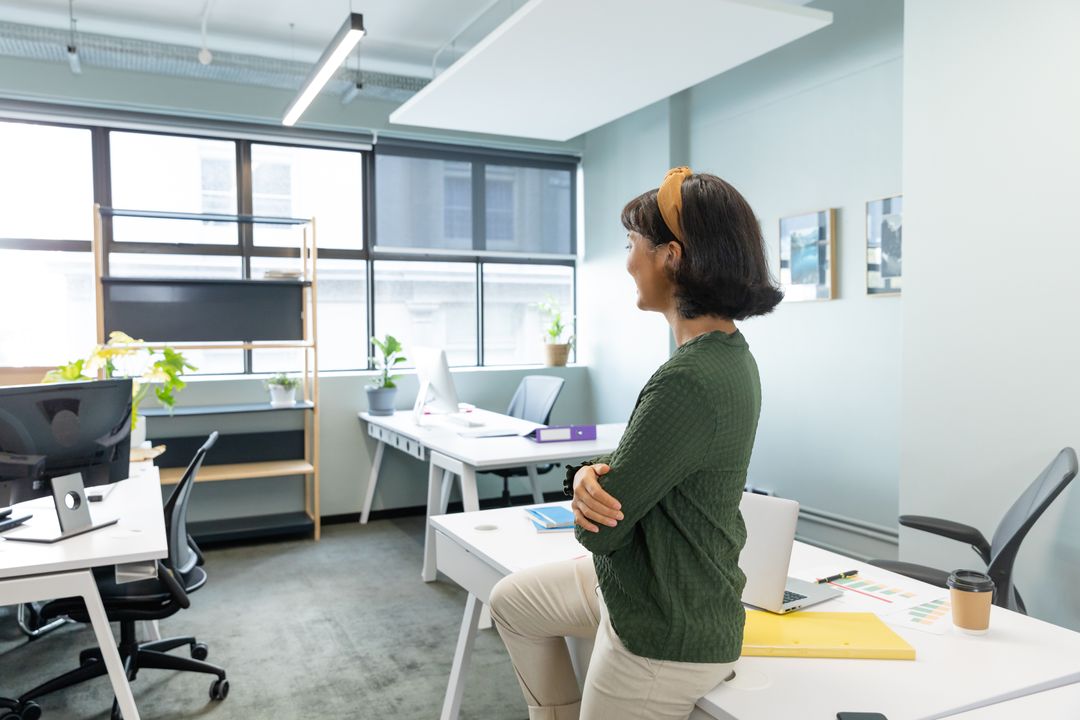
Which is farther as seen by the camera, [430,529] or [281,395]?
[281,395]

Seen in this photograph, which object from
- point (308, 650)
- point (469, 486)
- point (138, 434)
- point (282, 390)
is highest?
point (282, 390)

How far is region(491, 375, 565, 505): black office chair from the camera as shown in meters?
4.87

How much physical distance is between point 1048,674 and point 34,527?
2.64 meters

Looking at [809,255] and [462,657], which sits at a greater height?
[809,255]

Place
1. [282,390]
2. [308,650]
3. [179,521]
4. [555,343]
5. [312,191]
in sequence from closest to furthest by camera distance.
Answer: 1. [179,521]
2. [308,650]
3. [282,390]
4. [312,191]
5. [555,343]

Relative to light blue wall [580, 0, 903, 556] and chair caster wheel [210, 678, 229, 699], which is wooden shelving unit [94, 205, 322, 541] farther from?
light blue wall [580, 0, 903, 556]

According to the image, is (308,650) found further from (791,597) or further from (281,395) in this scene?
(791,597)

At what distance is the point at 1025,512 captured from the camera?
2.28 metres

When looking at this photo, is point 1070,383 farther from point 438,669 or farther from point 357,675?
point 357,675

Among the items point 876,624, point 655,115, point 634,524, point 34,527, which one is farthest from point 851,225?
point 34,527

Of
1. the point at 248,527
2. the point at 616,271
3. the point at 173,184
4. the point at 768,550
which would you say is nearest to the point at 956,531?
the point at 768,550

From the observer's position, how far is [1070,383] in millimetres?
2447

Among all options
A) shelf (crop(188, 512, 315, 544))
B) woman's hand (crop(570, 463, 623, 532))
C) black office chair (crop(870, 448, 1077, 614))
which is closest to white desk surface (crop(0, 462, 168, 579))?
woman's hand (crop(570, 463, 623, 532))

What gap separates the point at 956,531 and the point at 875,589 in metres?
0.80
